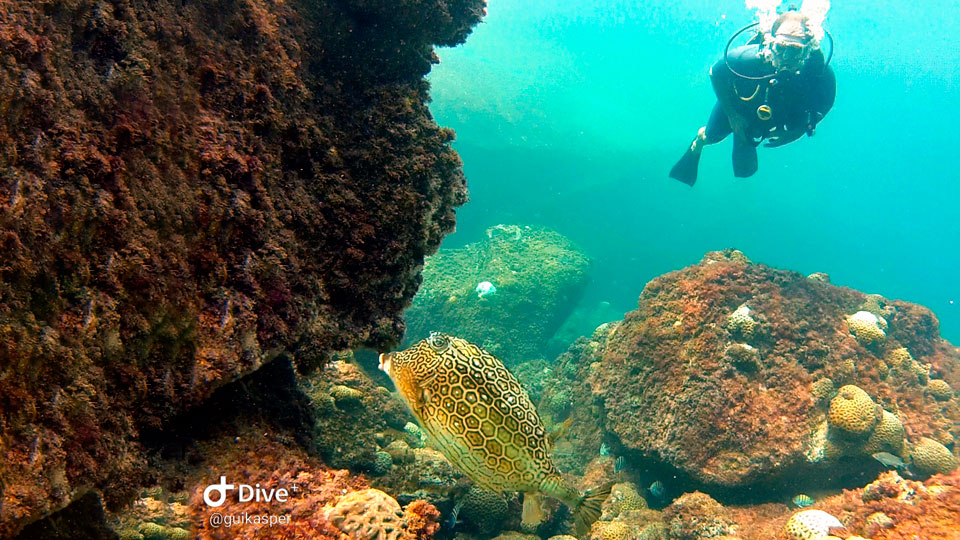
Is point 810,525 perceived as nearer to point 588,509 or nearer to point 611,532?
point 611,532

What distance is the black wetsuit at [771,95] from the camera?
8336mm

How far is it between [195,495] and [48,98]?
66.9 inches

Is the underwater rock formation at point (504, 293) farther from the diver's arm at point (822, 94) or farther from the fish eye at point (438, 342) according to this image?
the fish eye at point (438, 342)

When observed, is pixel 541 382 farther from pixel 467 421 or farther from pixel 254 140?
pixel 254 140

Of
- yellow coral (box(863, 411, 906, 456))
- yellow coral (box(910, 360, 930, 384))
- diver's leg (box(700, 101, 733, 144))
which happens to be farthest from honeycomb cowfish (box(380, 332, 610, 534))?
diver's leg (box(700, 101, 733, 144))

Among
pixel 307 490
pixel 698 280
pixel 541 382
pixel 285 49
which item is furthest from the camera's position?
pixel 541 382

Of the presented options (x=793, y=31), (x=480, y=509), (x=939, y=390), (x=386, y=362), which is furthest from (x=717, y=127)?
(x=386, y=362)

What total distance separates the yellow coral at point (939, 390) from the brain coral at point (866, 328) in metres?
1.10

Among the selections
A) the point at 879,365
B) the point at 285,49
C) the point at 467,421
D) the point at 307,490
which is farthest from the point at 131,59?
the point at 879,365

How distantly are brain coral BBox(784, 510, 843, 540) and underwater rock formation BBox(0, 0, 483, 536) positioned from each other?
18.4ft

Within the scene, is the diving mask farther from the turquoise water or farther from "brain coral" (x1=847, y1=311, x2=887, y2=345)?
the turquoise water

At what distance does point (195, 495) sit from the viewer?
1.95 meters

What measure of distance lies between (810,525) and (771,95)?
24.9ft

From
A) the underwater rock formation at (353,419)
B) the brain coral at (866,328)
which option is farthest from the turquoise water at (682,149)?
the underwater rock formation at (353,419)
